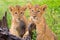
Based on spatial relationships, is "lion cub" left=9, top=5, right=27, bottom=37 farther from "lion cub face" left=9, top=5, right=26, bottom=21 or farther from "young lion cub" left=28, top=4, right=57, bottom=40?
"young lion cub" left=28, top=4, right=57, bottom=40

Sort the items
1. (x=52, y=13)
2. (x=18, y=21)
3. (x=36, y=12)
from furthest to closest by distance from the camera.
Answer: (x=52, y=13)
(x=18, y=21)
(x=36, y=12)

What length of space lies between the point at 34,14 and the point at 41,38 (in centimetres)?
54

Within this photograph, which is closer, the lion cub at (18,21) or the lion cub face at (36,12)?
the lion cub face at (36,12)

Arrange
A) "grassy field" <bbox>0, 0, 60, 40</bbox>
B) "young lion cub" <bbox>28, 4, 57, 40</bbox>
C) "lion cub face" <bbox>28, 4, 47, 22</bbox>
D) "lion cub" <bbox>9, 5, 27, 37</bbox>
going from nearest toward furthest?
"lion cub face" <bbox>28, 4, 47, 22</bbox>, "young lion cub" <bbox>28, 4, 57, 40</bbox>, "lion cub" <bbox>9, 5, 27, 37</bbox>, "grassy field" <bbox>0, 0, 60, 40</bbox>

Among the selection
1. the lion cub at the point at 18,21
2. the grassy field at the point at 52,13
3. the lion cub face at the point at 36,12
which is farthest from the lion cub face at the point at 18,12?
the grassy field at the point at 52,13

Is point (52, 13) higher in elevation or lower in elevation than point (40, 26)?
lower

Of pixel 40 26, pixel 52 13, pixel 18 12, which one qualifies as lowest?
pixel 52 13

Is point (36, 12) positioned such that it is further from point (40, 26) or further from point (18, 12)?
point (18, 12)

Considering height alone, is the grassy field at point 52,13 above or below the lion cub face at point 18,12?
below

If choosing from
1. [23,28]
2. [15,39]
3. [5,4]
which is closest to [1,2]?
[5,4]

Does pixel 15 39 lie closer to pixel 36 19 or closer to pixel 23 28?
pixel 36 19

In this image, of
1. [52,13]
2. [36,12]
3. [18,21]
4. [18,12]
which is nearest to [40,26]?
[36,12]

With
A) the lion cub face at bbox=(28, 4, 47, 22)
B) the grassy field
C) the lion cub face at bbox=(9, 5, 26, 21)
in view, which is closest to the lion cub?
the lion cub face at bbox=(9, 5, 26, 21)

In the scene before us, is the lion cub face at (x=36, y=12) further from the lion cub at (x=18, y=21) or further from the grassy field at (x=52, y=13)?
the grassy field at (x=52, y=13)
